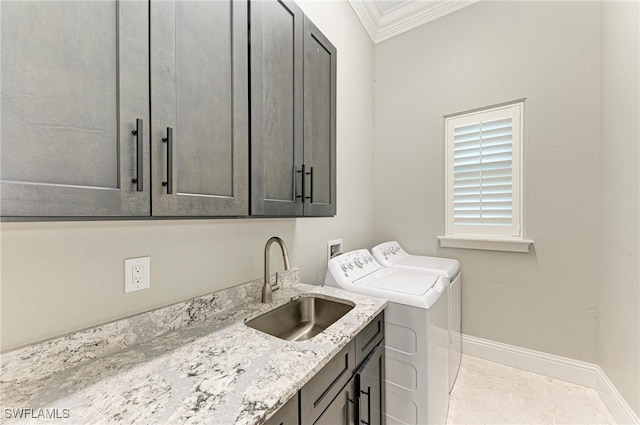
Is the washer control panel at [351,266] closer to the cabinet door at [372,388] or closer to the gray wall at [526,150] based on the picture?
the cabinet door at [372,388]

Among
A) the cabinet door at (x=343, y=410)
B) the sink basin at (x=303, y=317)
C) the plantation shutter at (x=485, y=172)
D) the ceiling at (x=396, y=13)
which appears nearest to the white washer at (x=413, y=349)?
the sink basin at (x=303, y=317)

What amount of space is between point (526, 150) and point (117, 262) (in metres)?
2.74

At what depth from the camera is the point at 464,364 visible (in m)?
2.21

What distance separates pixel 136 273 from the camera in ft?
3.06

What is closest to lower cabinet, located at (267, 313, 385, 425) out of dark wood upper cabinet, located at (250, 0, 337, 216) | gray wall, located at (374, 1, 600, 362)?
dark wood upper cabinet, located at (250, 0, 337, 216)

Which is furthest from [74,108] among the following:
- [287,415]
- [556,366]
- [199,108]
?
[556,366]

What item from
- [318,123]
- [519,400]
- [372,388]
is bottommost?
[519,400]

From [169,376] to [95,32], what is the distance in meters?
0.89

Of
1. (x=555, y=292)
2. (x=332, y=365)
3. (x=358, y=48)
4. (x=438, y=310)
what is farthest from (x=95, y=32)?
(x=555, y=292)

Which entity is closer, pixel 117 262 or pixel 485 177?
pixel 117 262

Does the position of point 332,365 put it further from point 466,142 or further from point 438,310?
point 466,142

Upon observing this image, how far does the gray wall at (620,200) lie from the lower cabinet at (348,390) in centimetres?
145

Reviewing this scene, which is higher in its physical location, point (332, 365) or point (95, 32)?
point (95, 32)

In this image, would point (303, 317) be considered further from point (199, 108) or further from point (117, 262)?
point (199, 108)
